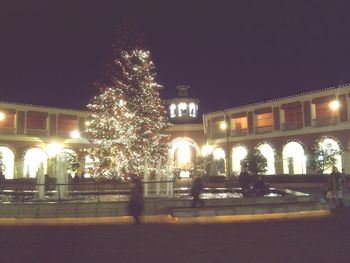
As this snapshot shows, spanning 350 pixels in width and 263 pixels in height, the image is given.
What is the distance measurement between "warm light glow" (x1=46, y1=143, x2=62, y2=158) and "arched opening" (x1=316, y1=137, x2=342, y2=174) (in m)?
22.2

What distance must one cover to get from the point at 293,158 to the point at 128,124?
17.4 metres

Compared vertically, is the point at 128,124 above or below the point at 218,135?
below

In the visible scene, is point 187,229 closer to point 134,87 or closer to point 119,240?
point 119,240

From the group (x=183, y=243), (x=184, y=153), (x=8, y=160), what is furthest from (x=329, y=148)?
(x=183, y=243)

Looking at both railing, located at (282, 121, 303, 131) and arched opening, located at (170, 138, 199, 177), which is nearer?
railing, located at (282, 121, 303, 131)

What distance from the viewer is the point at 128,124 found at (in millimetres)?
24875

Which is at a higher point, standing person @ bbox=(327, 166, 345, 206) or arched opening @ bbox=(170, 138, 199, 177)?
arched opening @ bbox=(170, 138, 199, 177)

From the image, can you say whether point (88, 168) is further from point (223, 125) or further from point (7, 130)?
point (223, 125)

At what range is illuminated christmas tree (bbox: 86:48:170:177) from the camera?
24875 millimetres

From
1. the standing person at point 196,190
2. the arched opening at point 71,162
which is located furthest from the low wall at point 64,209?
the arched opening at point 71,162

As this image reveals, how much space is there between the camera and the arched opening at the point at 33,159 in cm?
3747

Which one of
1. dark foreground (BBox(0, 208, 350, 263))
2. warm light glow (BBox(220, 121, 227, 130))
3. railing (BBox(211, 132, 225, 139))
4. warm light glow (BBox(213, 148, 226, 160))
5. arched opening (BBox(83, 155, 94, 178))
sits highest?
warm light glow (BBox(220, 121, 227, 130))

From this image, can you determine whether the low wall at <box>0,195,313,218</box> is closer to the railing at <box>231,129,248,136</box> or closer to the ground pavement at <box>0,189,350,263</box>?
the ground pavement at <box>0,189,350,263</box>

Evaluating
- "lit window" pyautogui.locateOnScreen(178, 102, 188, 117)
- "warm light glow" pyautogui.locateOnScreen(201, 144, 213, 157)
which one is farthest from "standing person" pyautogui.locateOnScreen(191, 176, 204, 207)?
"lit window" pyautogui.locateOnScreen(178, 102, 188, 117)
